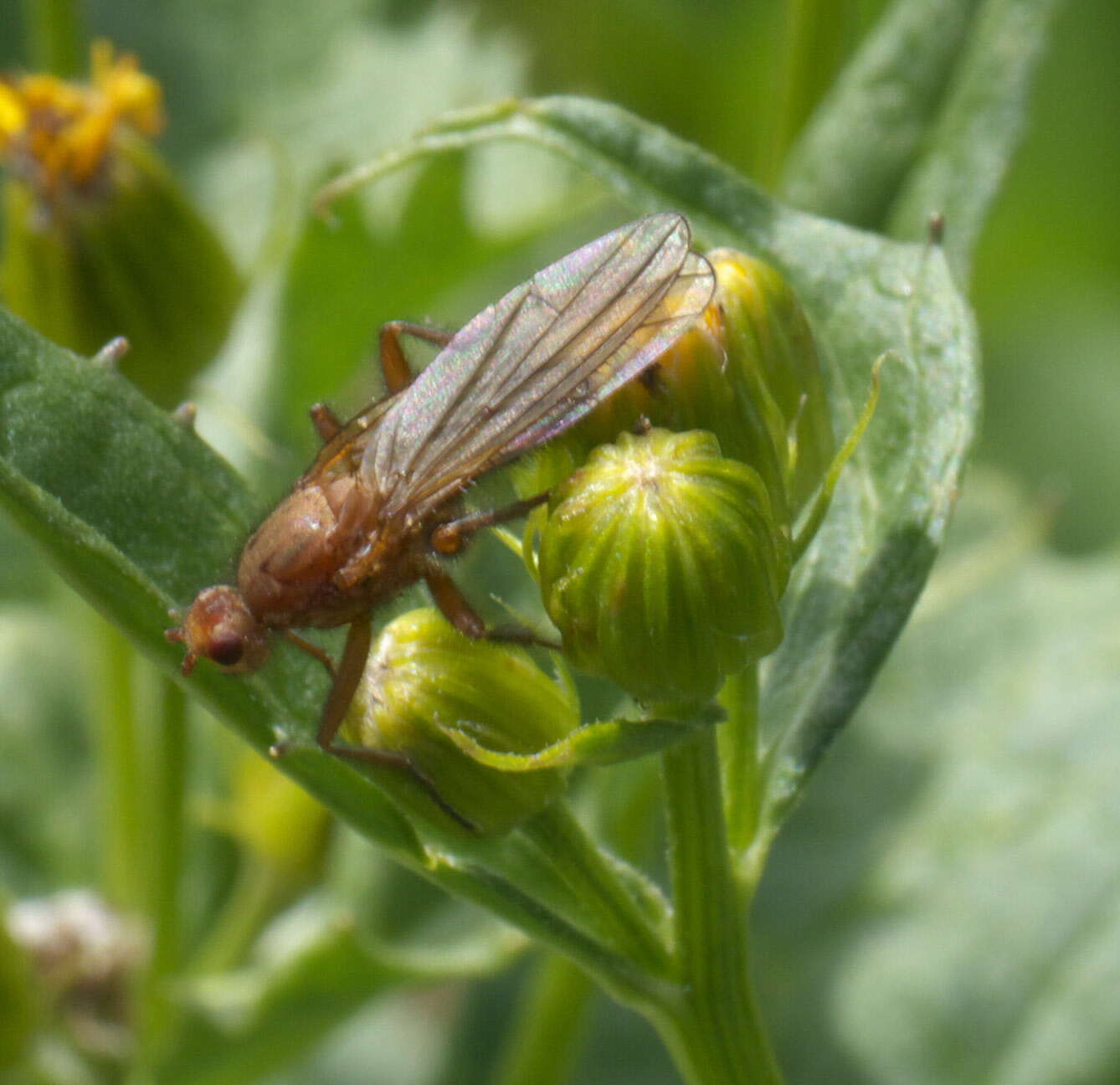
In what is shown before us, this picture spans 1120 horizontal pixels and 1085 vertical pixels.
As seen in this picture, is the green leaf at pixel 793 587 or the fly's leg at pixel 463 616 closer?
the green leaf at pixel 793 587

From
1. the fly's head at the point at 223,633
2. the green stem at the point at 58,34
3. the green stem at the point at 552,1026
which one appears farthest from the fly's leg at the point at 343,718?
the green stem at the point at 58,34

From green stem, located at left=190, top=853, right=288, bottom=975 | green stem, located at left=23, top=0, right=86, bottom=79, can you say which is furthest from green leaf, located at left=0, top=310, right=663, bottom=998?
green stem, located at left=23, top=0, right=86, bottom=79

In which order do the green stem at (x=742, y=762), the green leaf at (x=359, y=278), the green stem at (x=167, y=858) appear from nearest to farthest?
the green stem at (x=742, y=762), the green stem at (x=167, y=858), the green leaf at (x=359, y=278)

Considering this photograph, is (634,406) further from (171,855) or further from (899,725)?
(899,725)

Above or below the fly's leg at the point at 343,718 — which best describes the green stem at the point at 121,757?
below

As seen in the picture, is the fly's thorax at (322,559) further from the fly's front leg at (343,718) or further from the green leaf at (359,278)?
the green leaf at (359,278)

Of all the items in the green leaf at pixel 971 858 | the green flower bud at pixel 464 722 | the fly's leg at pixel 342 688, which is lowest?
the green leaf at pixel 971 858
